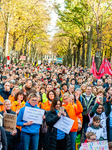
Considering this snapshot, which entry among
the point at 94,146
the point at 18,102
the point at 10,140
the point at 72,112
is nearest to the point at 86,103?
the point at 72,112

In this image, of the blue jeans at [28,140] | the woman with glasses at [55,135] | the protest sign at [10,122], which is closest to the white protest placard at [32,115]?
the woman with glasses at [55,135]

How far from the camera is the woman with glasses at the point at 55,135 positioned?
475cm

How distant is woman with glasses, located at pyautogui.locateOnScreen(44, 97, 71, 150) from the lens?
4750 mm

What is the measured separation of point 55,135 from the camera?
15.8 ft

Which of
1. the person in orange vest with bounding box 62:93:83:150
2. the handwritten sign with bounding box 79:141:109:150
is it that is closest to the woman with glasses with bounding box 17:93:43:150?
the person in orange vest with bounding box 62:93:83:150

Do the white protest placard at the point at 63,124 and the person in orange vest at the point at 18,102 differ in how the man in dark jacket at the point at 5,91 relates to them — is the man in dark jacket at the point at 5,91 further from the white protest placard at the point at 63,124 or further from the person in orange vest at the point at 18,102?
the white protest placard at the point at 63,124

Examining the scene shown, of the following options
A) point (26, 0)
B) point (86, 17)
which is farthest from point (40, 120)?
point (86, 17)

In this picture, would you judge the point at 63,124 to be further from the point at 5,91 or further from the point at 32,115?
the point at 5,91

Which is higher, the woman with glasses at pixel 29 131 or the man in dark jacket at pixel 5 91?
the man in dark jacket at pixel 5 91

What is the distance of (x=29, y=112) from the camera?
494 centimetres

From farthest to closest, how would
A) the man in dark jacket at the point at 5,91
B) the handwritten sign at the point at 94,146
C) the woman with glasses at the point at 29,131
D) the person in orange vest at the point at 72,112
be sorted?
the man in dark jacket at the point at 5,91 → the person in orange vest at the point at 72,112 → the woman with glasses at the point at 29,131 → the handwritten sign at the point at 94,146

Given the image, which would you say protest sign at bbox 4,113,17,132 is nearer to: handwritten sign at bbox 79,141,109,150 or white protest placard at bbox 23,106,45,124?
white protest placard at bbox 23,106,45,124

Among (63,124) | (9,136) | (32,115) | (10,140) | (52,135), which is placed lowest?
(10,140)

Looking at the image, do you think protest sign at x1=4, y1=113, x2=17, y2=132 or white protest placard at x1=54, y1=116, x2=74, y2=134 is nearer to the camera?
protest sign at x1=4, y1=113, x2=17, y2=132
